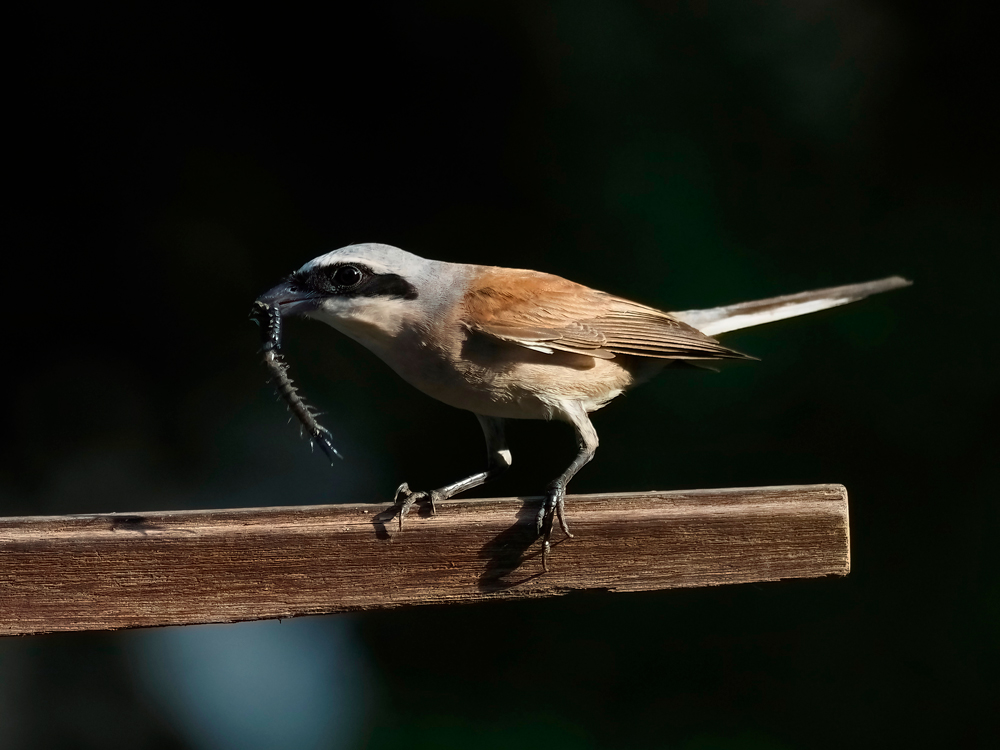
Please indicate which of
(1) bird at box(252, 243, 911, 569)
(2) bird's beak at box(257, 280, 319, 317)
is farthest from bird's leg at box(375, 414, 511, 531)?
(2) bird's beak at box(257, 280, 319, 317)

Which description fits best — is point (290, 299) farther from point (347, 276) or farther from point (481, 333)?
point (481, 333)

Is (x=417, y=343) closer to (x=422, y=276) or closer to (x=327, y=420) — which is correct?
(x=422, y=276)

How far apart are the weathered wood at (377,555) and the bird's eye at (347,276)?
72cm

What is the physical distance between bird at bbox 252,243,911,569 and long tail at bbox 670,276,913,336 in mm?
291

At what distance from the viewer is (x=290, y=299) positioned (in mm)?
2252

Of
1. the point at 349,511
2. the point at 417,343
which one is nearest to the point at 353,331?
the point at 417,343

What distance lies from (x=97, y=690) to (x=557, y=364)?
269 centimetres

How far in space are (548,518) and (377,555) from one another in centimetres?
36

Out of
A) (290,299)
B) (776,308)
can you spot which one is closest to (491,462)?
(290,299)

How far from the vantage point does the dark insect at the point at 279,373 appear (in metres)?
1.94

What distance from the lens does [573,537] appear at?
186 centimetres

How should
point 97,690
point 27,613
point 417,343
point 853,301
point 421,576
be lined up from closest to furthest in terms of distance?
point 27,613
point 421,576
point 417,343
point 853,301
point 97,690

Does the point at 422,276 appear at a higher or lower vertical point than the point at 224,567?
higher

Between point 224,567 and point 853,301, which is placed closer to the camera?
point 224,567
